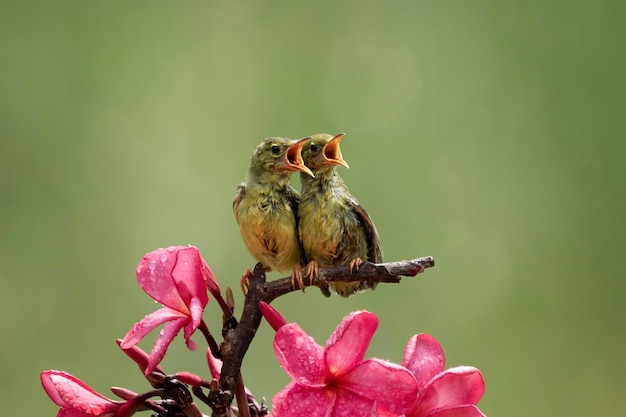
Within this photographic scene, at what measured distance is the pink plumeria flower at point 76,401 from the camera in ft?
2.27

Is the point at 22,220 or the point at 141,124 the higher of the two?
the point at 141,124

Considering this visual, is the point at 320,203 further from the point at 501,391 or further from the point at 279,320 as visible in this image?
the point at 501,391

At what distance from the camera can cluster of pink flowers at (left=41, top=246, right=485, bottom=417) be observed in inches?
25.6

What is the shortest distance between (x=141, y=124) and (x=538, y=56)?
1158 mm

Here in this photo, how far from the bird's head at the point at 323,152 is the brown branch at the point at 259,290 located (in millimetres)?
→ 347

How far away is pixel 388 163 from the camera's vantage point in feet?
7.56

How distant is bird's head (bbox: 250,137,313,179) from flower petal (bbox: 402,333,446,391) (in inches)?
16.1

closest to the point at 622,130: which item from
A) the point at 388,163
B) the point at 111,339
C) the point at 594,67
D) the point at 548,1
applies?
the point at 594,67

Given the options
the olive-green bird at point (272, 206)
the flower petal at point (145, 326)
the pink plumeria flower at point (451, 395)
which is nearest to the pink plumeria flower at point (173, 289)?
the flower petal at point (145, 326)

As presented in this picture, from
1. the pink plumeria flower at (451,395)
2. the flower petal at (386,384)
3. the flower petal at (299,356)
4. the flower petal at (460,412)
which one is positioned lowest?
the flower petal at (460,412)

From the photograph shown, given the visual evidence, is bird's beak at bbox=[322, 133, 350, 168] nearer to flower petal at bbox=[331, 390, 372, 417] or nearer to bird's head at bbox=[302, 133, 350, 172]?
bird's head at bbox=[302, 133, 350, 172]

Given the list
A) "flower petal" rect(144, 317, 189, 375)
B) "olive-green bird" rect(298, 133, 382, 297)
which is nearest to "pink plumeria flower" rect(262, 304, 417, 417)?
"flower petal" rect(144, 317, 189, 375)

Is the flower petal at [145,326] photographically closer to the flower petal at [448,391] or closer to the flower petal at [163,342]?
the flower petal at [163,342]

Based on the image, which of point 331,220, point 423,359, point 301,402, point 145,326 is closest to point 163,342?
point 145,326
